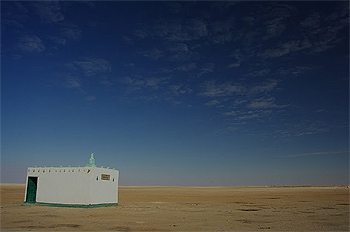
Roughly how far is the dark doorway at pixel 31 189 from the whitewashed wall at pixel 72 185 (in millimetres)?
591

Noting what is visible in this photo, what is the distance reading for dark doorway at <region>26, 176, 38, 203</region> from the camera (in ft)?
114

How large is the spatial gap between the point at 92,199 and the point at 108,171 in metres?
3.76

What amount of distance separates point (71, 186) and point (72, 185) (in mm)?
214

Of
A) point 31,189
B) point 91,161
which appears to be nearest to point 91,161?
point 91,161

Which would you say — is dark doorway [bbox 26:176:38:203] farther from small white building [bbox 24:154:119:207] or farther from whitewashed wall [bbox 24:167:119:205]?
whitewashed wall [bbox 24:167:119:205]

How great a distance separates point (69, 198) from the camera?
32.2 meters

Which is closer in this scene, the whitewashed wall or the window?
the whitewashed wall

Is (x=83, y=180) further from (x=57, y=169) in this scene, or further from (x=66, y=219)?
(x=66, y=219)

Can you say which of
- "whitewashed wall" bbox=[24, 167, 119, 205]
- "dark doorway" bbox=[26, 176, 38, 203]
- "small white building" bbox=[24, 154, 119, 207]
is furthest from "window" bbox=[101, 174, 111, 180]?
"dark doorway" bbox=[26, 176, 38, 203]

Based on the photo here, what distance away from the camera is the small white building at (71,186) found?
31750mm

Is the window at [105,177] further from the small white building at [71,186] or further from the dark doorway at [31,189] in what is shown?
the dark doorway at [31,189]

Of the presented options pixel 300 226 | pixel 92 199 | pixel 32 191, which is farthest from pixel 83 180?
pixel 300 226

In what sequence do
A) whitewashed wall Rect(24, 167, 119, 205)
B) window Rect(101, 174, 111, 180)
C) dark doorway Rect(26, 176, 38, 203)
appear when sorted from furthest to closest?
dark doorway Rect(26, 176, 38, 203)
window Rect(101, 174, 111, 180)
whitewashed wall Rect(24, 167, 119, 205)

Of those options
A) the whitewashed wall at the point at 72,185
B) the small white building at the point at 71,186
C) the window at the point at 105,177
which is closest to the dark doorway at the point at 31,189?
the small white building at the point at 71,186
